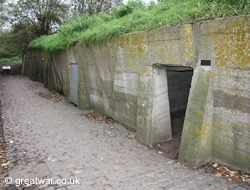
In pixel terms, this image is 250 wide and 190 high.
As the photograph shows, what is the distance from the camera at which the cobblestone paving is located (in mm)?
4414

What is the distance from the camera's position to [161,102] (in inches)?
260

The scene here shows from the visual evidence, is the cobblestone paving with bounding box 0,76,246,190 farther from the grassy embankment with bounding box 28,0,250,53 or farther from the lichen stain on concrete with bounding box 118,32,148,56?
the grassy embankment with bounding box 28,0,250,53

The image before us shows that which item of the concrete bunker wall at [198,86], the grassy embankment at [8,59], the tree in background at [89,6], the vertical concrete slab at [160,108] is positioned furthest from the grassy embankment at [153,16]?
the grassy embankment at [8,59]

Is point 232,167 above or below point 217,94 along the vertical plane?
below

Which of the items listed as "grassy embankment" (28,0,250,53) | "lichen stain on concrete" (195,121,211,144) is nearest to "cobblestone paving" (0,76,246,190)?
"lichen stain on concrete" (195,121,211,144)

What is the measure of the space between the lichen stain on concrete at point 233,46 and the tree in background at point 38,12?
858 inches

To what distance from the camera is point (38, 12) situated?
2358 cm

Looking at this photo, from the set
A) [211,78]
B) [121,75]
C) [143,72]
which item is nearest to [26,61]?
[121,75]

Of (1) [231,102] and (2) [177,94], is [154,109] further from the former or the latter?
(2) [177,94]

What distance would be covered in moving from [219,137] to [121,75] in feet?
14.1

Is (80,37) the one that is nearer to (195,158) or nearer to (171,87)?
(171,87)

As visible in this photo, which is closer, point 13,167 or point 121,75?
point 13,167

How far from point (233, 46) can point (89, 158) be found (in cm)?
418

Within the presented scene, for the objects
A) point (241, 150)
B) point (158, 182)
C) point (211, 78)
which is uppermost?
point (211, 78)
